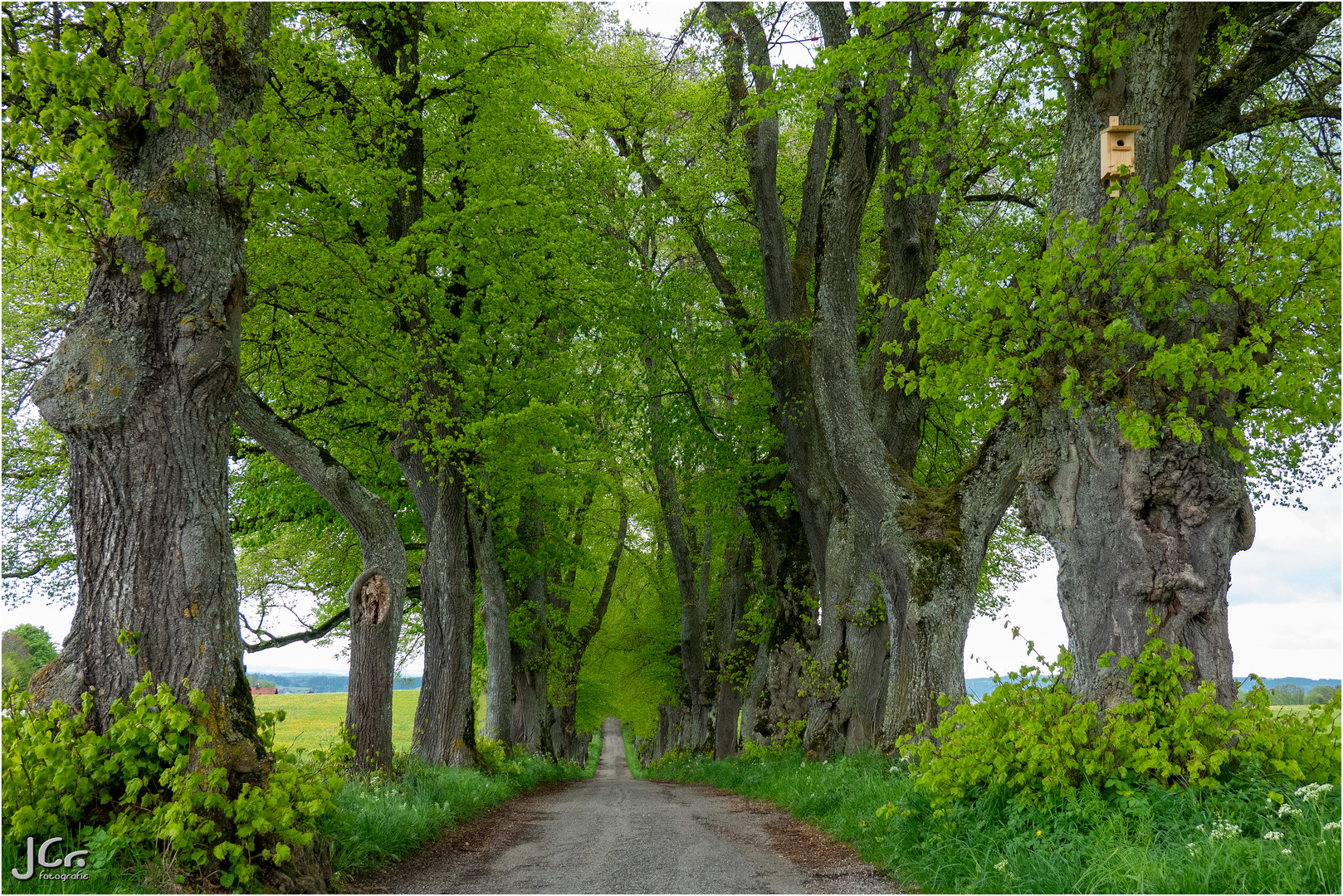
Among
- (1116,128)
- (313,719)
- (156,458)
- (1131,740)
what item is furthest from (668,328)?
(1131,740)

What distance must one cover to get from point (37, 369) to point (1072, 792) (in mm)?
12278

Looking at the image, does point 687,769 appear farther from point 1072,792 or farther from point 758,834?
point 1072,792

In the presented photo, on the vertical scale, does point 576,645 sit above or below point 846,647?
below

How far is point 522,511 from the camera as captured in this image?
16594mm

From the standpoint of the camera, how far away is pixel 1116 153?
20.0 feet

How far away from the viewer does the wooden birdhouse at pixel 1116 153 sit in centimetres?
601

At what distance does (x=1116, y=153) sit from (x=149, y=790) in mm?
7733

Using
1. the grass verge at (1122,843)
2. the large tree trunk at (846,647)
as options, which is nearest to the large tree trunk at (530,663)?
the large tree trunk at (846,647)

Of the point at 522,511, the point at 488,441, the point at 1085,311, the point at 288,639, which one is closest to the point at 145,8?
the point at 488,441

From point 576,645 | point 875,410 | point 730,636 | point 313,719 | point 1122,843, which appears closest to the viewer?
point 1122,843

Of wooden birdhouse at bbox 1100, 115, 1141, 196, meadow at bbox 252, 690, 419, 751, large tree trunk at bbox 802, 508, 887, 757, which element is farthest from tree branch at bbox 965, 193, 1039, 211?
meadow at bbox 252, 690, 419, 751

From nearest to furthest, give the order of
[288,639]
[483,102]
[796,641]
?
[483,102] → [796,641] → [288,639]

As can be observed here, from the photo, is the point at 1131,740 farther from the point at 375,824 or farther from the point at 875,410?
the point at 875,410

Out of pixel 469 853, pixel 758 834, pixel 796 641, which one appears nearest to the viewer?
pixel 469 853
